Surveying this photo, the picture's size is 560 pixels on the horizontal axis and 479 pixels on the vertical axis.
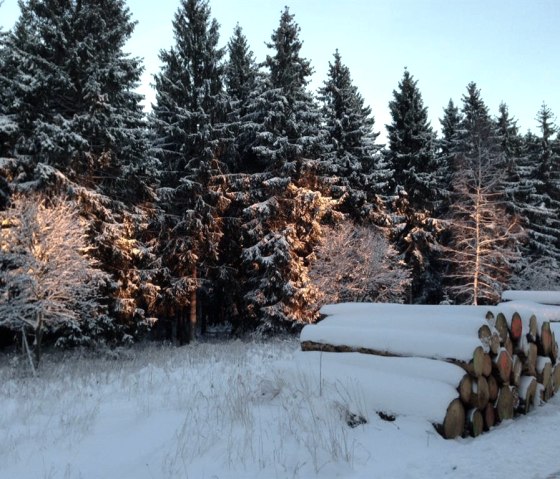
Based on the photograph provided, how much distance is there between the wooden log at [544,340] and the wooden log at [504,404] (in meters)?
1.42

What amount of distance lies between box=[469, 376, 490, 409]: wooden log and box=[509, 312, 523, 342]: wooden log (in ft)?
3.31

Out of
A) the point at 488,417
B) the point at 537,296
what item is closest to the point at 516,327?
the point at 488,417

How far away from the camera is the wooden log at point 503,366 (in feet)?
18.6

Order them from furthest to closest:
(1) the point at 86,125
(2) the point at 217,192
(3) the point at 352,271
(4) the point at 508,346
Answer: (2) the point at 217,192 → (3) the point at 352,271 → (1) the point at 86,125 → (4) the point at 508,346

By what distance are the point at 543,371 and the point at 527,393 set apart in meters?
0.78

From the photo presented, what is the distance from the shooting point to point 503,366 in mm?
5727

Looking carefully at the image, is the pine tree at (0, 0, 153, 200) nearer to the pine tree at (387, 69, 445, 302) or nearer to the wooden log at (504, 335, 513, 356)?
the wooden log at (504, 335, 513, 356)

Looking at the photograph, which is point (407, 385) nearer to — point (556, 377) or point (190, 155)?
point (556, 377)

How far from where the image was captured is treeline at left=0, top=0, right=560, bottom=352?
1686cm

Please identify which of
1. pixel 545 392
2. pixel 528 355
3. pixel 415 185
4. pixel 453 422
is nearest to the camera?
pixel 453 422

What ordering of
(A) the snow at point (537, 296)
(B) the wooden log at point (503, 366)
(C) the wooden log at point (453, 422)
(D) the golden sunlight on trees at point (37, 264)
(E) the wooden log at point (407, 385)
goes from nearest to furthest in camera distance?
(C) the wooden log at point (453, 422) < (E) the wooden log at point (407, 385) < (B) the wooden log at point (503, 366) < (A) the snow at point (537, 296) < (D) the golden sunlight on trees at point (37, 264)

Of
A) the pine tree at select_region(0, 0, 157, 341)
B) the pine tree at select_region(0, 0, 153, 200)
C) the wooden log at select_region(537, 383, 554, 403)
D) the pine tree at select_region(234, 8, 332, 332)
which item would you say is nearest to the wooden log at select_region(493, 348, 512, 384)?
the wooden log at select_region(537, 383, 554, 403)

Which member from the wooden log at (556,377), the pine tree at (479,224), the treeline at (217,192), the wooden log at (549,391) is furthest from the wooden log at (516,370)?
the pine tree at (479,224)

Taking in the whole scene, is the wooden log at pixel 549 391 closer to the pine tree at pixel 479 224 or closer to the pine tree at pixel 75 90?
the pine tree at pixel 75 90
